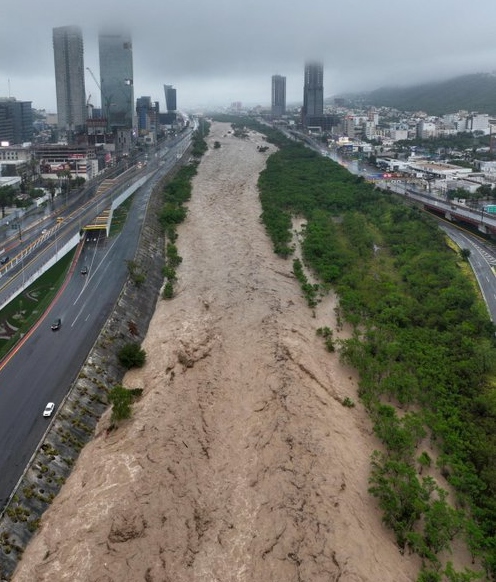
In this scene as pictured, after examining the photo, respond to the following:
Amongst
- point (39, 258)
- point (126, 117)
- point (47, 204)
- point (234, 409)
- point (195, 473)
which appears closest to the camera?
point (195, 473)

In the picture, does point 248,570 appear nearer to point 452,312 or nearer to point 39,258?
point 452,312

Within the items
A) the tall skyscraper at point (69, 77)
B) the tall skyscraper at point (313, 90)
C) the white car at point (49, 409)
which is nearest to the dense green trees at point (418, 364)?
the white car at point (49, 409)

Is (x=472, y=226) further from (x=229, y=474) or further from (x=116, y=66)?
(x=116, y=66)

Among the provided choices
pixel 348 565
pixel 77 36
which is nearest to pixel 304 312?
pixel 348 565

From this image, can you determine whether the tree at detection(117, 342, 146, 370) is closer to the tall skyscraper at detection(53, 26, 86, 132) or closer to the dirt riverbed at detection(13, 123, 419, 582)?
the dirt riverbed at detection(13, 123, 419, 582)

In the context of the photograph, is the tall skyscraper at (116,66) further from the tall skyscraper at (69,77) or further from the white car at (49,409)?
the white car at (49,409)

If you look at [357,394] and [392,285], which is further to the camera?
[392,285]
